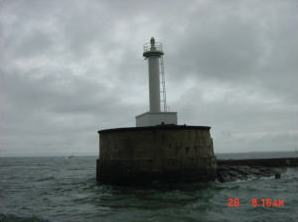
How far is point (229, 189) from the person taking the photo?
16.2 metres

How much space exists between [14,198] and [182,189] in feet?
26.7

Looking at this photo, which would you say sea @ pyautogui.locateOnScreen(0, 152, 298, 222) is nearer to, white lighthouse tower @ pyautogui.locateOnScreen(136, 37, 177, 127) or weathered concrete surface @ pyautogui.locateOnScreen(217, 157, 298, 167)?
white lighthouse tower @ pyautogui.locateOnScreen(136, 37, 177, 127)

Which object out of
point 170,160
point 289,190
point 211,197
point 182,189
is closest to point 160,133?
point 170,160

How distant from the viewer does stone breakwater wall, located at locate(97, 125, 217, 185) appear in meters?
16.4

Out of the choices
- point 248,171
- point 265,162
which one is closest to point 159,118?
point 248,171

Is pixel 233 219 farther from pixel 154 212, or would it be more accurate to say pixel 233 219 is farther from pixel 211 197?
pixel 211 197
